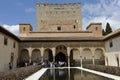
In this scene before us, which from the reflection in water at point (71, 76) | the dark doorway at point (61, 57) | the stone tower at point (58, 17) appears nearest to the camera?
the reflection in water at point (71, 76)

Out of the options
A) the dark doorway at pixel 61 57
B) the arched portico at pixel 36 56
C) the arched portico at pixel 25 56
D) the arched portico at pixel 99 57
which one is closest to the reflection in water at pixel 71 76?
the arched portico at pixel 99 57

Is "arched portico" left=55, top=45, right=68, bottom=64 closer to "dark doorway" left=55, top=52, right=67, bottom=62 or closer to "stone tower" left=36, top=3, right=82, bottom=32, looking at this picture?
"dark doorway" left=55, top=52, right=67, bottom=62

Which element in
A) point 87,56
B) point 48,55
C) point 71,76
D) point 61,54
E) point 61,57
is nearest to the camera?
point 71,76

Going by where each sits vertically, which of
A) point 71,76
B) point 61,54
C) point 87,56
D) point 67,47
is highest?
point 67,47

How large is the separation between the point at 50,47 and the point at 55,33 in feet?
14.6

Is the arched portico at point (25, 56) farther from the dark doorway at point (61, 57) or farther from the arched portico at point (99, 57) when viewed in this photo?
the arched portico at point (99, 57)

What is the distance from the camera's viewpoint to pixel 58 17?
3441cm

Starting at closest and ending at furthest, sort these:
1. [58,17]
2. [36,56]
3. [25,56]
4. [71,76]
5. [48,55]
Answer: [71,76] < [25,56] < [36,56] < [48,55] < [58,17]

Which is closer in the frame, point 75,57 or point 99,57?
point 99,57

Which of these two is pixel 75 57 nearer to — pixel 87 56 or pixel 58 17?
pixel 87 56

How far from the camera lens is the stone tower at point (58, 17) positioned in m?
34.1

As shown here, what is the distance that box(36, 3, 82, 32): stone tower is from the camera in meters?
34.1

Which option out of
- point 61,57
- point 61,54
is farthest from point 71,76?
point 61,57

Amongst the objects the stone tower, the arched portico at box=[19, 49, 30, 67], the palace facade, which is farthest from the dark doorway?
the stone tower
